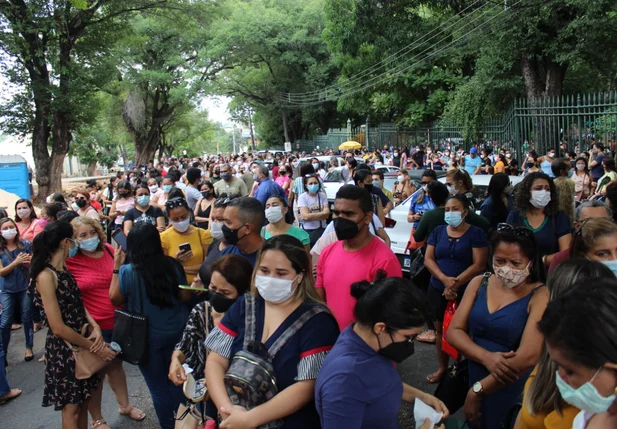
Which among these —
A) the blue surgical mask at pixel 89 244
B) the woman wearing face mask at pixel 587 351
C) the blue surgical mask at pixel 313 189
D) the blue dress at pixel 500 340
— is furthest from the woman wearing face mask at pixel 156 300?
the blue surgical mask at pixel 313 189

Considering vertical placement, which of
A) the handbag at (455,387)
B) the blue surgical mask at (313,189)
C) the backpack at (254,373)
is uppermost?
the blue surgical mask at (313,189)

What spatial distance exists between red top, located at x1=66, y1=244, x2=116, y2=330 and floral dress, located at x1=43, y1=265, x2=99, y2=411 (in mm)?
302

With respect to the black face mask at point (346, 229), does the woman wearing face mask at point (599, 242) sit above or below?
below

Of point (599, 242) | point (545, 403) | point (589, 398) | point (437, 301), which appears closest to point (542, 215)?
point (437, 301)

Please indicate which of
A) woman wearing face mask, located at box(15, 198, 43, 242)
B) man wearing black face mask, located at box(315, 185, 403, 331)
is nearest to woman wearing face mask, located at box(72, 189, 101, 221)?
woman wearing face mask, located at box(15, 198, 43, 242)

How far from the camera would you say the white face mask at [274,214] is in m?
5.48

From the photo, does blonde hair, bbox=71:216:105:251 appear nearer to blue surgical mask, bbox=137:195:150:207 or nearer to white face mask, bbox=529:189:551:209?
blue surgical mask, bbox=137:195:150:207

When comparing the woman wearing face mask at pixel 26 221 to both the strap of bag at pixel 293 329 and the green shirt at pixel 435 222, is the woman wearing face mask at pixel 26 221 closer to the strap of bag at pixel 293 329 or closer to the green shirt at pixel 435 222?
the green shirt at pixel 435 222

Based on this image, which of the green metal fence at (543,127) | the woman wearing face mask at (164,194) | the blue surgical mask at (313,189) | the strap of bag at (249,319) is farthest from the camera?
the green metal fence at (543,127)

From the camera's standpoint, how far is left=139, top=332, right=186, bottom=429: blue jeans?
3.79 meters

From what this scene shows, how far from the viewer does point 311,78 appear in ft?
137

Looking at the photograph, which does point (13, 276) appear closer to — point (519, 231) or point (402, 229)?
point (402, 229)

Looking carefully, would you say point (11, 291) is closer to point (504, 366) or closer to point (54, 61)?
point (504, 366)

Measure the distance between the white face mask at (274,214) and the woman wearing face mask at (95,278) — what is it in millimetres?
1565
